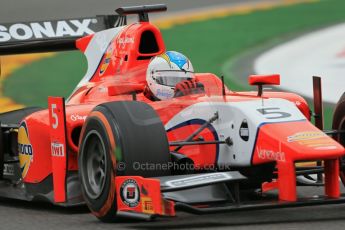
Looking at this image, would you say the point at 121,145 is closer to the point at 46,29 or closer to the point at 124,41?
the point at 124,41

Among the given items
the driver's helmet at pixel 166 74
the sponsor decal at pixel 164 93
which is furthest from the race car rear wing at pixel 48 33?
the sponsor decal at pixel 164 93

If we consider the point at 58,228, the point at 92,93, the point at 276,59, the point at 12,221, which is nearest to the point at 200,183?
the point at 58,228

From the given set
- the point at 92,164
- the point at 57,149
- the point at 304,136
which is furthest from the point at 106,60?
the point at 304,136

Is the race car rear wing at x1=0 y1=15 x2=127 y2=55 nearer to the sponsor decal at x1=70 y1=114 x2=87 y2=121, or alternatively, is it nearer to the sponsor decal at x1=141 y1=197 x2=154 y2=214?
the sponsor decal at x1=70 y1=114 x2=87 y2=121

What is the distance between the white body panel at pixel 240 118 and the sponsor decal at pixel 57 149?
1082mm

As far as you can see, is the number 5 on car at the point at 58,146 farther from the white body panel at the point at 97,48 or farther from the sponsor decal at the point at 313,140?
the sponsor decal at the point at 313,140

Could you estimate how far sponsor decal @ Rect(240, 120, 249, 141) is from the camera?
7379 mm

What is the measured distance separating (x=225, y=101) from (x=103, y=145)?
97 cm

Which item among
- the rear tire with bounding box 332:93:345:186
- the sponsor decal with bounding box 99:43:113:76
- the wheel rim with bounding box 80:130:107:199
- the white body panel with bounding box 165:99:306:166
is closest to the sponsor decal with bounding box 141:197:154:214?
the wheel rim with bounding box 80:130:107:199

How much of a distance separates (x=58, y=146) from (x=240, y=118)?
153cm

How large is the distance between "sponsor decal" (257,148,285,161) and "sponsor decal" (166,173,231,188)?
1.10 ft

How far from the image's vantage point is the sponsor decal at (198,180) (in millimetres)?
6973

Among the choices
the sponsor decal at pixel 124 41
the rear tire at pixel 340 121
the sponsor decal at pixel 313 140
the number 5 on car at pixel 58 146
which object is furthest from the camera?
the sponsor decal at pixel 124 41

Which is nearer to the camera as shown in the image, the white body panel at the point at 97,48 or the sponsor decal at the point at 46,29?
the white body panel at the point at 97,48
